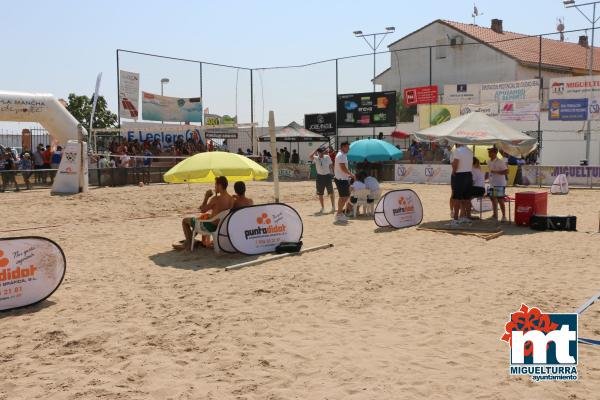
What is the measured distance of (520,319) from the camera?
5.33 meters

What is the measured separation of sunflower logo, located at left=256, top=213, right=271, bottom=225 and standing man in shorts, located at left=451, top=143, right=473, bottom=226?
415 cm

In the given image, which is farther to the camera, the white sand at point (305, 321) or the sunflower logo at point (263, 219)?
the sunflower logo at point (263, 219)

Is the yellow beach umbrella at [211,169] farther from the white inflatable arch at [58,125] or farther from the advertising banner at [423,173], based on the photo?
the advertising banner at [423,173]

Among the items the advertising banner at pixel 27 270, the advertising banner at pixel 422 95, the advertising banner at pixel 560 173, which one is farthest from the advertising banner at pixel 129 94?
the advertising banner at pixel 27 270

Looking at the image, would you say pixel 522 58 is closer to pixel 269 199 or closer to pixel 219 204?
pixel 269 199

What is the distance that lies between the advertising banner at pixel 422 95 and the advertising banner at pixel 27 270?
97.4 ft

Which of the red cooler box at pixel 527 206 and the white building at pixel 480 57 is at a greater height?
the white building at pixel 480 57

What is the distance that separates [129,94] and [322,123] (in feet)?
41.1

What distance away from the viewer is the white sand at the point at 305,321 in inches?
159

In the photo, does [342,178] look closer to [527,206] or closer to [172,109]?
[527,206]

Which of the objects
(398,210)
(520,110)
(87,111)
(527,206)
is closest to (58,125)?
(398,210)

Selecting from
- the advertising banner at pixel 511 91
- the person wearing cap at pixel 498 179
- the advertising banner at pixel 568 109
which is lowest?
the person wearing cap at pixel 498 179

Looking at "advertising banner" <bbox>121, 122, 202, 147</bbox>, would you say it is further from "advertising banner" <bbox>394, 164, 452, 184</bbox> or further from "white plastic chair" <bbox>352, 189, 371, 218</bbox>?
"white plastic chair" <bbox>352, 189, 371, 218</bbox>

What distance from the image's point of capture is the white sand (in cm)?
403
